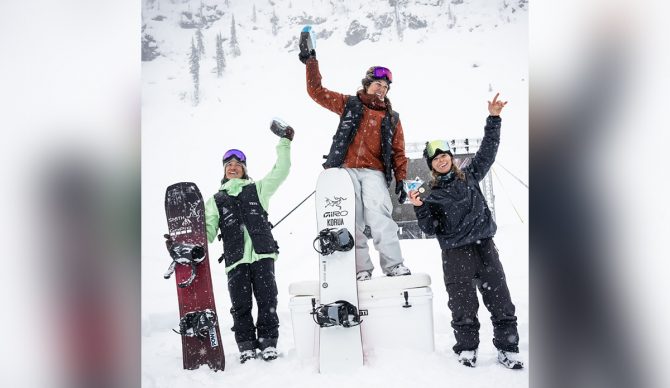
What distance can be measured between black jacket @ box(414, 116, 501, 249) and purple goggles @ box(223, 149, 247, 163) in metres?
0.96

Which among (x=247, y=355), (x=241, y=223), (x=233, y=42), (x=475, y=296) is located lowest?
(x=247, y=355)

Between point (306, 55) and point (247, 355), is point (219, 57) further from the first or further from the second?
point (247, 355)

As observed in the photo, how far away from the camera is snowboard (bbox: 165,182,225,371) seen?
9.75 ft

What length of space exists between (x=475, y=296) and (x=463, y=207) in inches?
16.0

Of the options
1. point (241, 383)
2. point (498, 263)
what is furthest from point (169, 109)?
point (498, 263)

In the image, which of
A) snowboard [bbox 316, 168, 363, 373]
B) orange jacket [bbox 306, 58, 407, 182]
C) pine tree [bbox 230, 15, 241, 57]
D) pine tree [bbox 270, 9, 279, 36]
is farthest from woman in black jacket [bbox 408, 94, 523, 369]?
pine tree [bbox 230, 15, 241, 57]

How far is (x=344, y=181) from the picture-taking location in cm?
281

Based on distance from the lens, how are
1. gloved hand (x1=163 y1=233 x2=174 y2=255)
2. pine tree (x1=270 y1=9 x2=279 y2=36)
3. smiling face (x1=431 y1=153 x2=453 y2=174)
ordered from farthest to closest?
1. pine tree (x1=270 y1=9 x2=279 y2=36)
2. gloved hand (x1=163 y1=233 x2=174 y2=255)
3. smiling face (x1=431 y1=153 x2=453 y2=174)

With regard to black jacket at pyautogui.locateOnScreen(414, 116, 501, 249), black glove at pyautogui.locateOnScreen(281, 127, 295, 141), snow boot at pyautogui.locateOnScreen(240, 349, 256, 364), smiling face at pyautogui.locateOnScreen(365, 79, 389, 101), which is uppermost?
smiling face at pyautogui.locateOnScreen(365, 79, 389, 101)

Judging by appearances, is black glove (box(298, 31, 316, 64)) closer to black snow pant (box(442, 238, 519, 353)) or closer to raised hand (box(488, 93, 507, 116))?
raised hand (box(488, 93, 507, 116))

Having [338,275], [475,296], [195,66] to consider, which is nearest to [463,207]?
[475,296]

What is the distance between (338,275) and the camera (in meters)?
2.79

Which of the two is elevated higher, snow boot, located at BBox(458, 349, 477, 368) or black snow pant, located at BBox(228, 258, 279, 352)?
black snow pant, located at BBox(228, 258, 279, 352)
